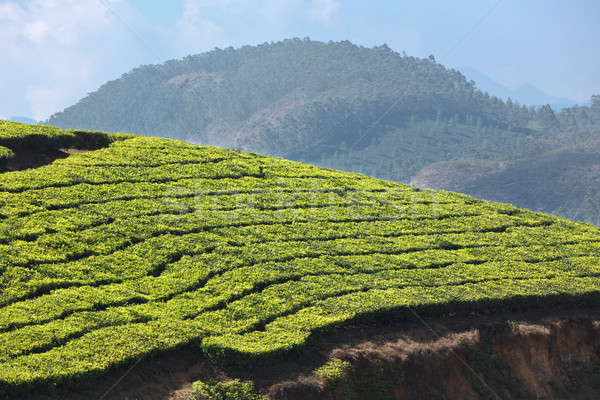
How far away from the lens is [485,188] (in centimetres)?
12900

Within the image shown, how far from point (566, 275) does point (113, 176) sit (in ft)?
46.7

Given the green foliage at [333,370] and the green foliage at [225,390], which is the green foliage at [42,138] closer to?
the green foliage at [225,390]

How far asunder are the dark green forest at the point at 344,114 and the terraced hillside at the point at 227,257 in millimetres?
114786

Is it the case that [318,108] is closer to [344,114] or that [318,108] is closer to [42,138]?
[344,114]

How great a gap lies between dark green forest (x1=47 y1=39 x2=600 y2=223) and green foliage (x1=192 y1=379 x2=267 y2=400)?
12472 cm

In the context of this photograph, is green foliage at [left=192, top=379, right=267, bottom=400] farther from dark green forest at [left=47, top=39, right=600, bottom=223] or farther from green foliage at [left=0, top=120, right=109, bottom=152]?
dark green forest at [left=47, top=39, right=600, bottom=223]

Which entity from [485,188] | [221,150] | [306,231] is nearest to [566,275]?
[306,231]

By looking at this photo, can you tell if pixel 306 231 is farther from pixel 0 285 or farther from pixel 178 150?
pixel 0 285

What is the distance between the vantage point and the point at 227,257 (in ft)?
49.8

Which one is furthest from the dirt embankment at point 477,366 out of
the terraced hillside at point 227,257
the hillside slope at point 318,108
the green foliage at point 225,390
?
the hillside slope at point 318,108

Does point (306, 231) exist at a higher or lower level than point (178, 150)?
lower

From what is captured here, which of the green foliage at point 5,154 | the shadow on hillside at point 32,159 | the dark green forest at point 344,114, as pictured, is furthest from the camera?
the dark green forest at point 344,114

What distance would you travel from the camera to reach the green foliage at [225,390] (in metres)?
10.9

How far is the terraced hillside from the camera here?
38.5 ft
